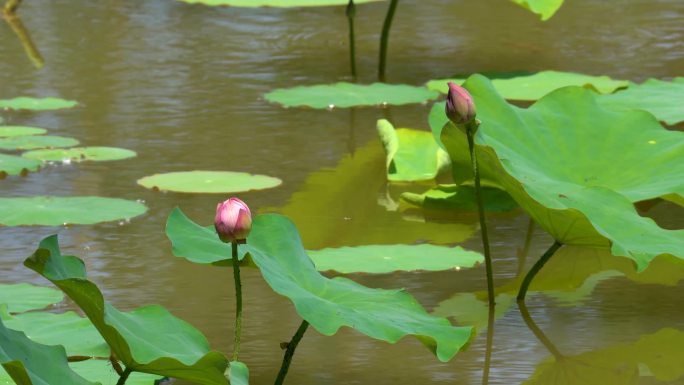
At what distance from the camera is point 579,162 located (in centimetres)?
221

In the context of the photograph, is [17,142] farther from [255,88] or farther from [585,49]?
[585,49]

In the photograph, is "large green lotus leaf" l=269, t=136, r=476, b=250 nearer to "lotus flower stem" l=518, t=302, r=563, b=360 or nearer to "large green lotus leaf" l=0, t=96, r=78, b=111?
"lotus flower stem" l=518, t=302, r=563, b=360

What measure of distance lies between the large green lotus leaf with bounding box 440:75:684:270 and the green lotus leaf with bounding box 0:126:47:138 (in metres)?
1.29

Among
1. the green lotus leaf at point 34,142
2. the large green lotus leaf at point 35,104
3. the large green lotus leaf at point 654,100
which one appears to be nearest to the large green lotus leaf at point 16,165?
the green lotus leaf at point 34,142

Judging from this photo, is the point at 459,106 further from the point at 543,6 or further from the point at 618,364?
the point at 543,6

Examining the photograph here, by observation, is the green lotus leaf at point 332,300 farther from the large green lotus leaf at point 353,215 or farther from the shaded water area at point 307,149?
the large green lotus leaf at point 353,215

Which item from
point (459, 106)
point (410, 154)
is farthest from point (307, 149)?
point (459, 106)

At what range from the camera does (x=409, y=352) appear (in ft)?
5.84

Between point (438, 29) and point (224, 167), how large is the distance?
1.88m

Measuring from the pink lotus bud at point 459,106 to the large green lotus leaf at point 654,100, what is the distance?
1.00m

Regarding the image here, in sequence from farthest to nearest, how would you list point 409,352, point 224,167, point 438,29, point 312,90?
point 438,29 → point 312,90 → point 224,167 → point 409,352

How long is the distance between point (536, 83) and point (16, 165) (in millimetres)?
1386

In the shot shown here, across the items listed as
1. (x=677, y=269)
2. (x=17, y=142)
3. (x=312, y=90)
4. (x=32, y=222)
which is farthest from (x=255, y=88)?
(x=677, y=269)

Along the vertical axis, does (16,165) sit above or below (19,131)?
above
